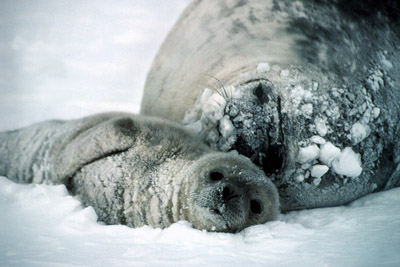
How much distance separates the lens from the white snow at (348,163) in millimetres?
2156

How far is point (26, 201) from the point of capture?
5.98 feet

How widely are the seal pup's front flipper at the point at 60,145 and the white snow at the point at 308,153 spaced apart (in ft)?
3.10

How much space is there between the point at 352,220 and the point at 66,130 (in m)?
1.79

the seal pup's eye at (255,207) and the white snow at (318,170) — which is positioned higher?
the white snow at (318,170)

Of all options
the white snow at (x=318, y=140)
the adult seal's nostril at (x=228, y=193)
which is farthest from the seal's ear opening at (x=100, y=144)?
the white snow at (x=318, y=140)

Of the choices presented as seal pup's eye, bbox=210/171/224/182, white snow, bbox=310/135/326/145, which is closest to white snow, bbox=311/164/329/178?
white snow, bbox=310/135/326/145

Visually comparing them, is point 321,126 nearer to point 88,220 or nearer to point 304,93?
point 304,93

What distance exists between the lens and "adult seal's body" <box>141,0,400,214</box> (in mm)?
2170

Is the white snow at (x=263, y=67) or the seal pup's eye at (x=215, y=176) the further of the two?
the white snow at (x=263, y=67)

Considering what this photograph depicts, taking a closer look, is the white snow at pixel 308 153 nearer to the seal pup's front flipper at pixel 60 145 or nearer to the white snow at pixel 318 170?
the white snow at pixel 318 170

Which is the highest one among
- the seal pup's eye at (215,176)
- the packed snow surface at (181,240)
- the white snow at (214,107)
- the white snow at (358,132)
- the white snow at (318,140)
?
the white snow at (214,107)

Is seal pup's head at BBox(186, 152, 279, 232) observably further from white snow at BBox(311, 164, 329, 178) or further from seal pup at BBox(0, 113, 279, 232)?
white snow at BBox(311, 164, 329, 178)

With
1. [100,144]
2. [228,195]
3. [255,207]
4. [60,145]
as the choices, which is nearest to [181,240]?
[228,195]

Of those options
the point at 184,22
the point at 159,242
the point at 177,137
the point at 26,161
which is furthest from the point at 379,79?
the point at 26,161
